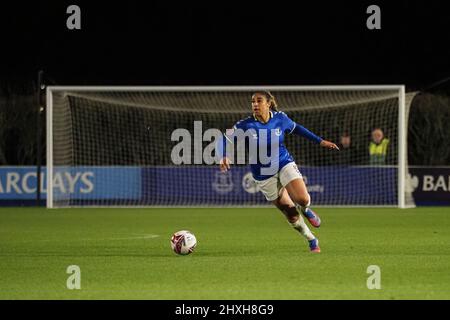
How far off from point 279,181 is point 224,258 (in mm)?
1281

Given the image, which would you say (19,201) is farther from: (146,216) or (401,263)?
(401,263)

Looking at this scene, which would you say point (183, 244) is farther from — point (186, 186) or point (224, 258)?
point (186, 186)

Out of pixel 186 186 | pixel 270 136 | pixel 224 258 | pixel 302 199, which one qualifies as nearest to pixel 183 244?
pixel 224 258

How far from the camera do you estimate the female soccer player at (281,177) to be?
11.9m

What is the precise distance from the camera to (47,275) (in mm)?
9859

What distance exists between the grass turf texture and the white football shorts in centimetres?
74

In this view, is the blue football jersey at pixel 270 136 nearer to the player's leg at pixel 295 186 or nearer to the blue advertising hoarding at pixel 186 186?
the player's leg at pixel 295 186

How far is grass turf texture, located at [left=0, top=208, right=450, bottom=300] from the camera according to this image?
855cm


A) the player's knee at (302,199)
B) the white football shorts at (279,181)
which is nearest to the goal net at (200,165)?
the white football shorts at (279,181)

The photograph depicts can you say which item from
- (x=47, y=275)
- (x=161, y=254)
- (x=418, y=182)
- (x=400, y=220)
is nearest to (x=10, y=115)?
(x=418, y=182)

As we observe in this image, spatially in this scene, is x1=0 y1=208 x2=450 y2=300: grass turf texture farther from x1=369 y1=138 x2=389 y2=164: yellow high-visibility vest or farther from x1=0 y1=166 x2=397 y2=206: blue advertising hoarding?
x1=369 y1=138 x2=389 y2=164: yellow high-visibility vest

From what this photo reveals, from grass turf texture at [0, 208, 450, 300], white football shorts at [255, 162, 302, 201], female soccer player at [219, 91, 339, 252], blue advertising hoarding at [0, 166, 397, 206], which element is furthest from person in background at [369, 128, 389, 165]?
white football shorts at [255, 162, 302, 201]

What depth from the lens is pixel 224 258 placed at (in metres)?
11.4

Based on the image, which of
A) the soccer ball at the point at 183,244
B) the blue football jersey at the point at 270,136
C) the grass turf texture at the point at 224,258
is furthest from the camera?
the blue football jersey at the point at 270,136
